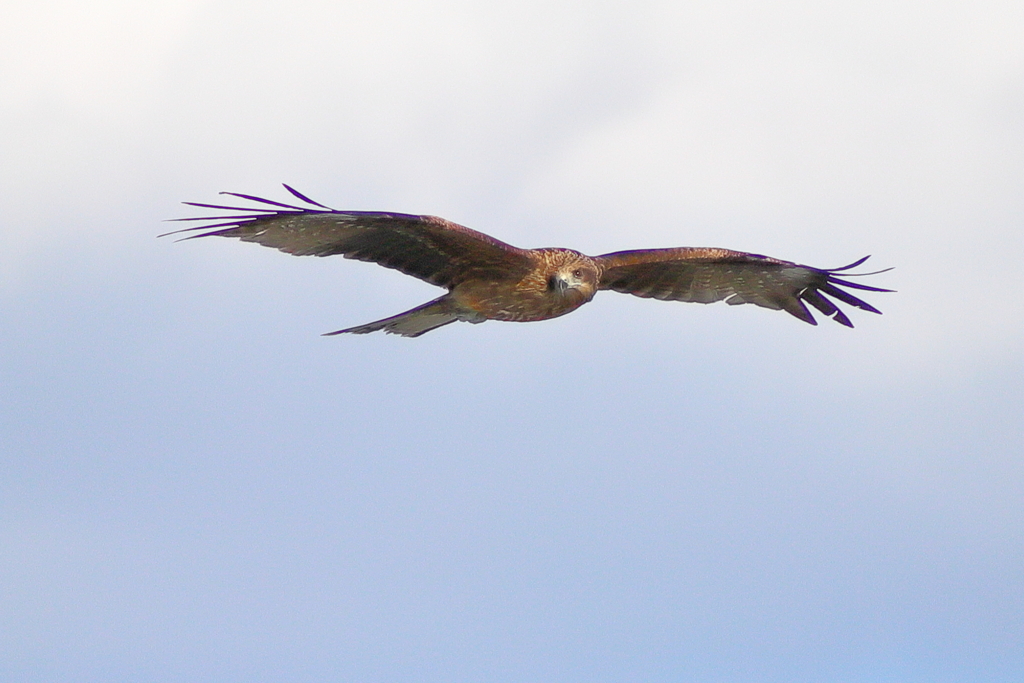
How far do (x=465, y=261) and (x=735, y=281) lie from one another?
3240 millimetres

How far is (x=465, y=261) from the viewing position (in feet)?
36.0

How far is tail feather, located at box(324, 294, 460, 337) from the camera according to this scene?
11.4m

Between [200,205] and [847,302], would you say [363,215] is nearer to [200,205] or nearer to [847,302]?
[200,205]

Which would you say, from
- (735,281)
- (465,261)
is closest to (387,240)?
(465,261)

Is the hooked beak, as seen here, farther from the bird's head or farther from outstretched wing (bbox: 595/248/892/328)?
outstretched wing (bbox: 595/248/892/328)

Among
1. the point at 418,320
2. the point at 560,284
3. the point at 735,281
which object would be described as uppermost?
the point at 735,281

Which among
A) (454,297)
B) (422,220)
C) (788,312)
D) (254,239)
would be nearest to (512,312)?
(454,297)

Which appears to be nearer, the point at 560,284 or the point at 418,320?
the point at 560,284

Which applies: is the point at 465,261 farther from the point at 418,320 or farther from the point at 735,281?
the point at 735,281

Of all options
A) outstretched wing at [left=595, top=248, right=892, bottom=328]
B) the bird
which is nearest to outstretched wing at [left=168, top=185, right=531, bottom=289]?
the bird

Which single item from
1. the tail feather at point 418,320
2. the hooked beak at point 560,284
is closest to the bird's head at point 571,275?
the hooked beak at point 560,284

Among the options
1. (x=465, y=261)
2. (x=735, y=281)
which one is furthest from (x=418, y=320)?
(x=735, y=281)

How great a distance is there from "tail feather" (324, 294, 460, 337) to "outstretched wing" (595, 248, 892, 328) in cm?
150

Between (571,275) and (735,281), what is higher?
(735,281)
